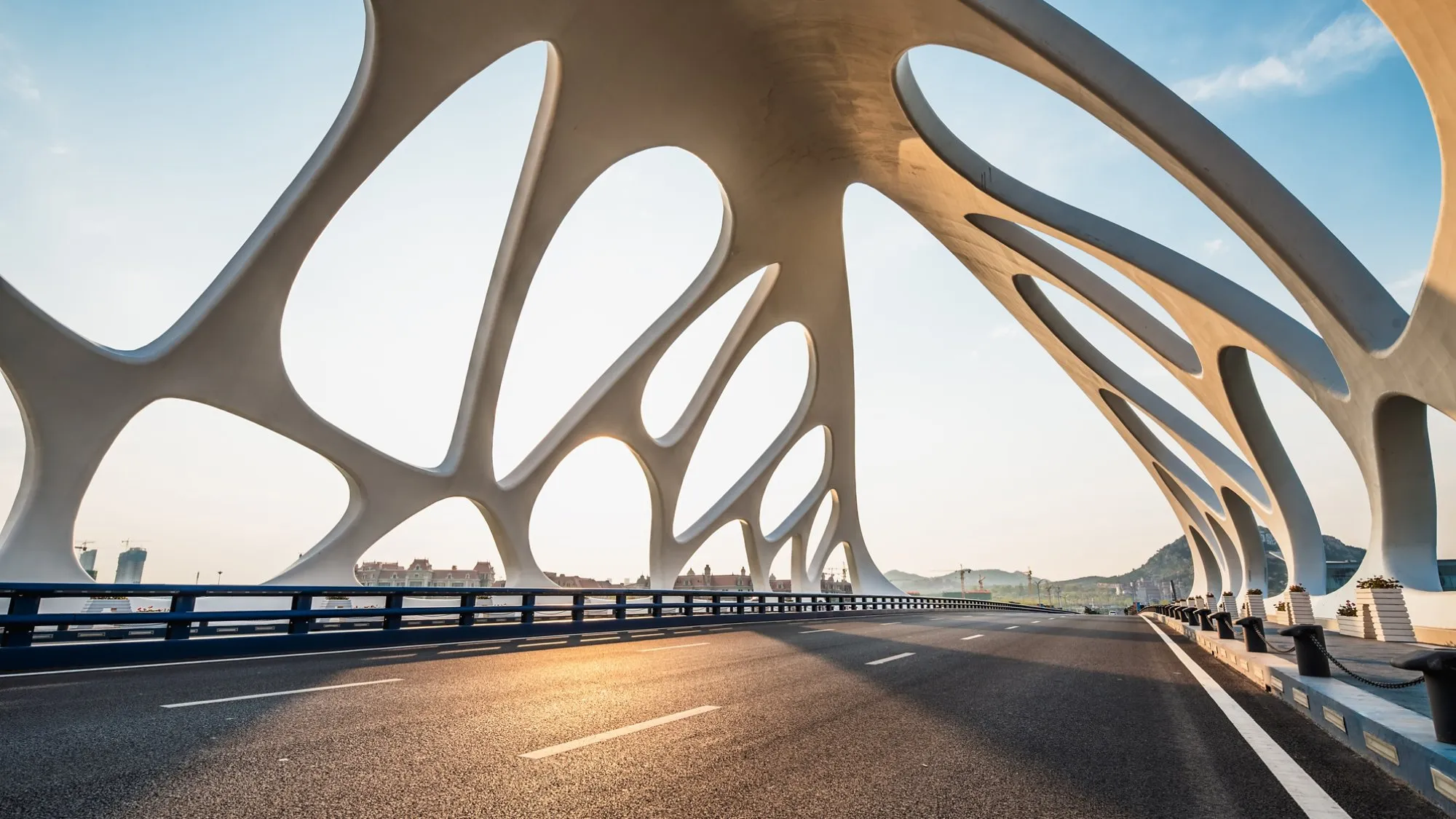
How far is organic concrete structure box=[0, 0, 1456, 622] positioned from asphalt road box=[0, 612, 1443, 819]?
9.54 meters

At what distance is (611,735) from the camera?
4613 millimetres

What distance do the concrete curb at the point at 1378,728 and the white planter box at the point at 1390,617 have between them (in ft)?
32.3

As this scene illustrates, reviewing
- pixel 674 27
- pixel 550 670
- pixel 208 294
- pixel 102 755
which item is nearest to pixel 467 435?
pixel 208 294

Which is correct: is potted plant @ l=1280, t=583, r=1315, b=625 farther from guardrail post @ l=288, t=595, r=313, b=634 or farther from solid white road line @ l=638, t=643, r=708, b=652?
guardrail post @ l=288, t=595, r=313, b=634

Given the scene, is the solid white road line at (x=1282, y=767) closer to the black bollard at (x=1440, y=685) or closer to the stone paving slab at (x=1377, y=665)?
the black bollard at (x=1440, y=685)

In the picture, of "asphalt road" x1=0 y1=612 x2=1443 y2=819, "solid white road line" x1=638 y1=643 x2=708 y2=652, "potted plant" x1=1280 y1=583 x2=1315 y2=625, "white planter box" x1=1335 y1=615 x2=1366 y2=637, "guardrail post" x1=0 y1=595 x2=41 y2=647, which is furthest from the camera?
"potted plant" x1=1280 y1=583 x2=1315 y2=625

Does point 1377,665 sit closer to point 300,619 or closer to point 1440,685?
point 1440,685

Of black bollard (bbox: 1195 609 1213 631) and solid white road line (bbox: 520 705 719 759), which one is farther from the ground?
solid white road line (bbox: 520 705 719 759)

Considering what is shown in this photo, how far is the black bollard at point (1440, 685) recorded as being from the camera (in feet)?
12.5

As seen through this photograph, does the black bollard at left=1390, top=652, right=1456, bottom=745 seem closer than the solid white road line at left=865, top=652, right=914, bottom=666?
Yes

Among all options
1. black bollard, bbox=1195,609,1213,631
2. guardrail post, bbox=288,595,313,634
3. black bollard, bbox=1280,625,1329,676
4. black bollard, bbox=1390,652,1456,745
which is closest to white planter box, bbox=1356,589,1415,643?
black bollard, bbox=1195,609,1213,631

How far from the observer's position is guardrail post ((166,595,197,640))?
9.12 metres

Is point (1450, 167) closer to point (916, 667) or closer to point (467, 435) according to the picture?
point (916, 667)

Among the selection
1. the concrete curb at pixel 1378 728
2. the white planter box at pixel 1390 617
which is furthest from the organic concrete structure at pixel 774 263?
the concrete curb at pixel 1378 728
